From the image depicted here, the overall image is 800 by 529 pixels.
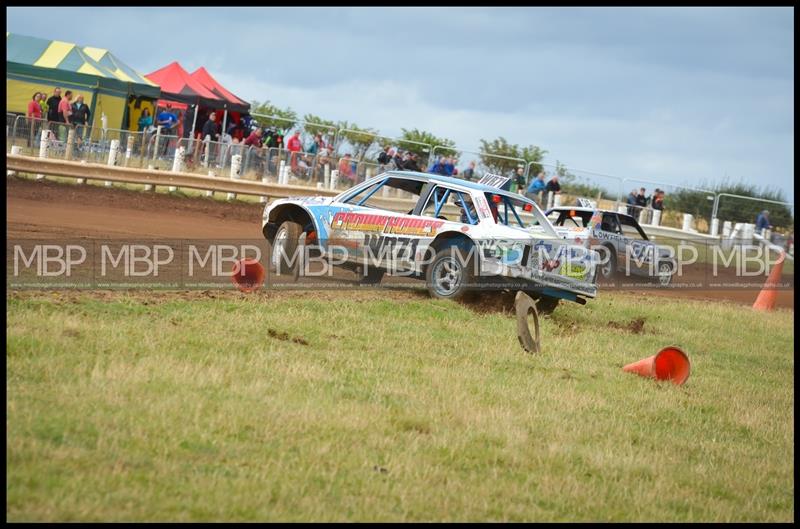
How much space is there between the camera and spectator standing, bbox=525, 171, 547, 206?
27.9 m

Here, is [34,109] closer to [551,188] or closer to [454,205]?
[551,188]

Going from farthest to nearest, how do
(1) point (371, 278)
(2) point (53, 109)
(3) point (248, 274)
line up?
(2) point (53, 109), (1) point (371, 278), (3) point (248, 274)

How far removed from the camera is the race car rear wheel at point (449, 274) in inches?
520

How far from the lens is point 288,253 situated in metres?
14.2

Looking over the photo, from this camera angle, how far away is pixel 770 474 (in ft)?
26.1

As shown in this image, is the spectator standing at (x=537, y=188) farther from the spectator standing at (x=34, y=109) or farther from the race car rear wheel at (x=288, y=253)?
the race car rear wheel at (x=288, y=253)

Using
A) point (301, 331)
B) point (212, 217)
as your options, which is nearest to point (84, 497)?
point (301, 331)

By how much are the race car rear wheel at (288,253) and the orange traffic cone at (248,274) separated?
858mm

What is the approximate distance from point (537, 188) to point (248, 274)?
1574cm

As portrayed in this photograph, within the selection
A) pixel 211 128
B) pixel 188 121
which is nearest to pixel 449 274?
pixel 211 128

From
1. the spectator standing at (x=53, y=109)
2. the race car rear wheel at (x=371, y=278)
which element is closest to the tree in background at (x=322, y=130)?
the spectator standing at (x=53, y=109)

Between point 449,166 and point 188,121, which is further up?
point 188,121

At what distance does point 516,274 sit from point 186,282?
3844 mm

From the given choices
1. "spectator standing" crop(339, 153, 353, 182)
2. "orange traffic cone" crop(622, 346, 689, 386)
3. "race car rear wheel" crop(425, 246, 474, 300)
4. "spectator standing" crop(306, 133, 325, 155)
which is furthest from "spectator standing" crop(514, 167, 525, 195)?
"orange traffic cone" crop(622, 346, 689, 386)
